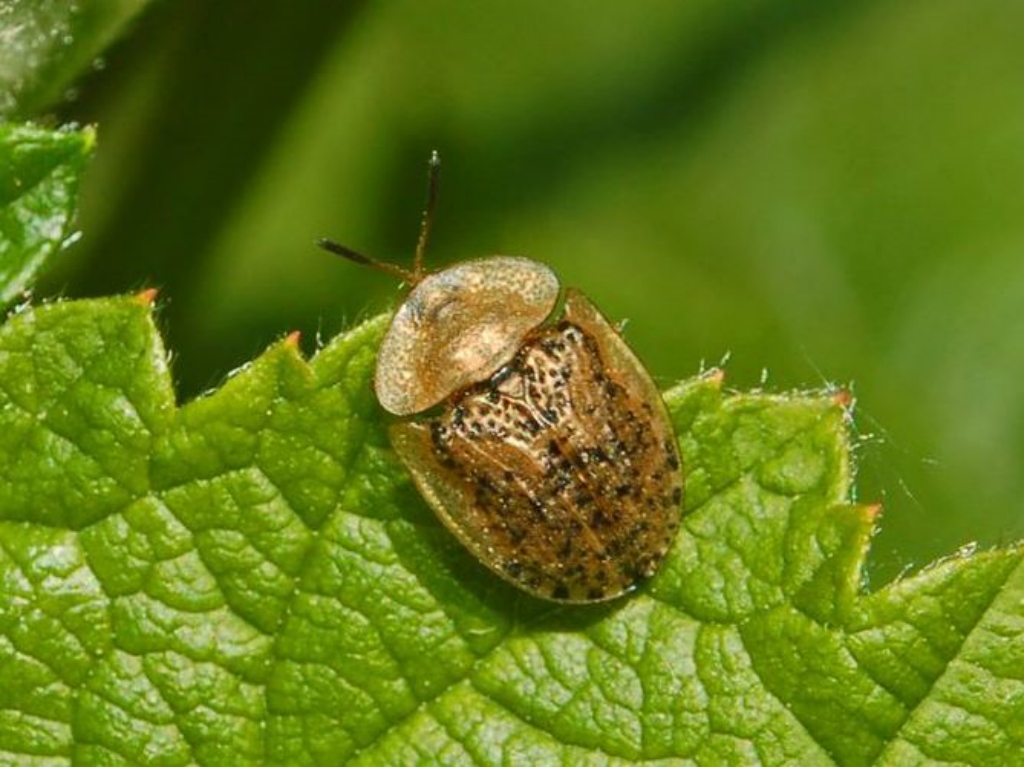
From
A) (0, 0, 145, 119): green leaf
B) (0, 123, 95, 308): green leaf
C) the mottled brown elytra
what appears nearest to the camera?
(0, 123, 95, 308): green leaf

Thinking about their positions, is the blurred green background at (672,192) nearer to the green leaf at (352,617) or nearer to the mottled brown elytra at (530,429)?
the mottled brown elytra at (530,429)

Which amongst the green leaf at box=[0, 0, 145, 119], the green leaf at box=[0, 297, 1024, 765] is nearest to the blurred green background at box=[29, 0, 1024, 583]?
the green leaf at box=[0, 0, 145, 119]

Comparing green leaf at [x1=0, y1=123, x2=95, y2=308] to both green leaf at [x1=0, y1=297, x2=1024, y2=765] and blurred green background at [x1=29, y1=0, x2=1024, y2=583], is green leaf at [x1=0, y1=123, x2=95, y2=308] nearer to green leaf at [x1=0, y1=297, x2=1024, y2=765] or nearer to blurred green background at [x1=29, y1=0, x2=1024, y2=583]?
green leaf at [x1=0, y1=297, x2=1024, y2=765]

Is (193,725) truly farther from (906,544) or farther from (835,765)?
(906,544)

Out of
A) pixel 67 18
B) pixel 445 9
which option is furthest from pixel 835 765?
pixel 445 9

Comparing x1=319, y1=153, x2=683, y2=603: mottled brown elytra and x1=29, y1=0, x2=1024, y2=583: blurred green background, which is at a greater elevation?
x1=29, y1=0, x2=1024, y2=583: blurred green background

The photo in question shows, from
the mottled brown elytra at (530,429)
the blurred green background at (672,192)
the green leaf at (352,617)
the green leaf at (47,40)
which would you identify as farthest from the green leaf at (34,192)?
the blurred green background at (672,192)
